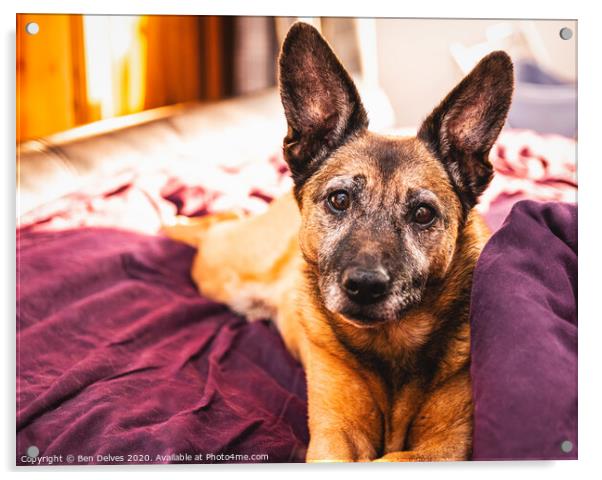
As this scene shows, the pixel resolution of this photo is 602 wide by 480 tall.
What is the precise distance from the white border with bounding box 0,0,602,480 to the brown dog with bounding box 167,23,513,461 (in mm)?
225

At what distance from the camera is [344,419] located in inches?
78.6

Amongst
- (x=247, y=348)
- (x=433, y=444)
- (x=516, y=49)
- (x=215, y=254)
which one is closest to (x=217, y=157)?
(x=215, y=254)

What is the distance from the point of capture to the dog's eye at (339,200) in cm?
193

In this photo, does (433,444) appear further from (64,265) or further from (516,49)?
(64,265)

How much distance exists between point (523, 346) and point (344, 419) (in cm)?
55

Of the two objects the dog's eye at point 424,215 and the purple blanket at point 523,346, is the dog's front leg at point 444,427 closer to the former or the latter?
the purple blanket at point 523,346

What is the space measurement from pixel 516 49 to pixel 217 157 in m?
1.22

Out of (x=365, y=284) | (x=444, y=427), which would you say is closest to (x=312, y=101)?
(x=365, y=284)

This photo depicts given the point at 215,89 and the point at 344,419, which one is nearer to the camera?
the point at 344,419

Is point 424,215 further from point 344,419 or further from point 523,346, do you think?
point 344,419

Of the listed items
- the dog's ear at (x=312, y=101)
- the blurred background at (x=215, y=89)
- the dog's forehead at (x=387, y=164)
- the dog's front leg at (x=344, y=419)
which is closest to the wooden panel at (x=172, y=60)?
the blurred background at (x=215, y=89)

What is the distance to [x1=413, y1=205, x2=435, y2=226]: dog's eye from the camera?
1905 mm

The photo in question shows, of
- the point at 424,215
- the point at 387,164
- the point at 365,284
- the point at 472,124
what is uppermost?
the point at 472,124
